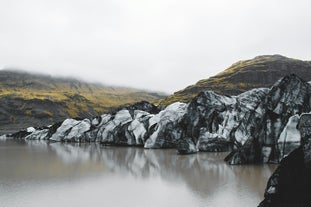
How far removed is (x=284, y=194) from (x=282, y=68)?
109m

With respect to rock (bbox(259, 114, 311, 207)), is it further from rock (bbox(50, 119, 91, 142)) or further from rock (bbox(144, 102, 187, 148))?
rock (bbox(50, 119, 91, 142))

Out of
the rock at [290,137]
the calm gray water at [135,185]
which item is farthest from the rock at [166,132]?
the rock at [290,137]

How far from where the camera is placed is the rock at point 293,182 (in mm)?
9000

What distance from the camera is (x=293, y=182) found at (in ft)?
30.4

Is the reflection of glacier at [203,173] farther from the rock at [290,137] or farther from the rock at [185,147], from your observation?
the rock at [185,147]

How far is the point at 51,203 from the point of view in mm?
11992

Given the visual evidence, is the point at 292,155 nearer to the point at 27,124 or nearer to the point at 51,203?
the point at 51,203

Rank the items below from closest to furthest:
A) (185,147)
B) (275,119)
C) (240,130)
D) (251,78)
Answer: (275,119)
(185,147)
(240,130)
(251,78)

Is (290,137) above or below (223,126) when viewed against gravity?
below

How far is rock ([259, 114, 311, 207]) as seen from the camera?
9000 millimetres

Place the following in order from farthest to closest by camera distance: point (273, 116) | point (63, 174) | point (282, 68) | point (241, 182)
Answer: point (282, 68) < point (273, 116) < point (63, 174) < point (241, 182)

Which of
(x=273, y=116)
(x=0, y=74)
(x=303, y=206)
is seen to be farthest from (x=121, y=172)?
(x=0, y=74)

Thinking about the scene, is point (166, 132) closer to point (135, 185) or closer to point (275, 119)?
point (275, 119)

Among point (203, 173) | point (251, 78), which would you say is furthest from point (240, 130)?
point (251, 78)
